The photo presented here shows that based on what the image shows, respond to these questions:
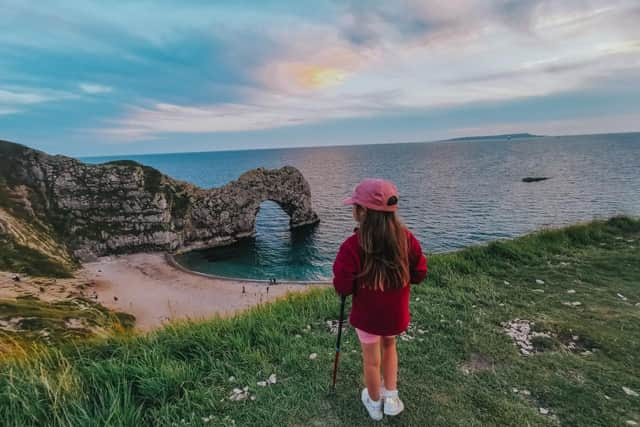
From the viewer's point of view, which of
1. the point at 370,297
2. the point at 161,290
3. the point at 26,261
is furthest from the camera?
the point at 161,290

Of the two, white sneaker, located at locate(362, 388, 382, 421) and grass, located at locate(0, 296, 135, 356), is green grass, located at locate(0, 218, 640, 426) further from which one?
grass, located at locate(0, 296, 135, 356)

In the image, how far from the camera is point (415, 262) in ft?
11.3

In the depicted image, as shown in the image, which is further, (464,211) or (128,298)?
(464,211)

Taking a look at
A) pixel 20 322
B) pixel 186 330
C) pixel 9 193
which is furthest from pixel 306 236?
pixel 186 330

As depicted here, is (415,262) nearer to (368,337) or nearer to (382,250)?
(382,250)

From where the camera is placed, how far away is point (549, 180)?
73312mm

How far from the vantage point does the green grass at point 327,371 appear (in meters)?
3.62

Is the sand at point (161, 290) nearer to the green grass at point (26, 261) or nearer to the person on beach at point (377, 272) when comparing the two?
the green grass at point (26, 261)

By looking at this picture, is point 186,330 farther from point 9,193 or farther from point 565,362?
point 9,193

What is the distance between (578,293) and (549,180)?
84.3m

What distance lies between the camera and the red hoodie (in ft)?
10.7

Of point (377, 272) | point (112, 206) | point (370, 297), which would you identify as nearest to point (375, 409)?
point (370, 297)

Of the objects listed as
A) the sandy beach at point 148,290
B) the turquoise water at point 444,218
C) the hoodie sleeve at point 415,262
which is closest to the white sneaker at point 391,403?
the hoodie sleeve at point 415,262

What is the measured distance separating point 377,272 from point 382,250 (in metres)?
0.26
